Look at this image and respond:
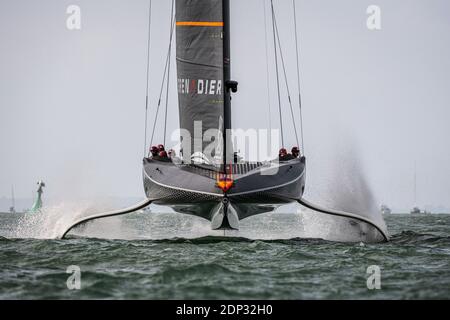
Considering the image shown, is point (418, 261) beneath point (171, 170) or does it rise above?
beneath

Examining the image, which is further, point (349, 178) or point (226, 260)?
point (349, 178)

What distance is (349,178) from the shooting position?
76.5 feet

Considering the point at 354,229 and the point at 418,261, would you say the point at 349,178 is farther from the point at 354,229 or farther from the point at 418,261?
the point at 418,261

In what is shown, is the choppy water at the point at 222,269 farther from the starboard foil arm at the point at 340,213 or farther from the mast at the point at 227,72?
the mast at the point at 227,72

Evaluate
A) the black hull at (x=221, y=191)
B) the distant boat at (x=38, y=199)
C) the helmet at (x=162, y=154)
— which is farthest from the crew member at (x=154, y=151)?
the distant boat at (x=38, y=199)

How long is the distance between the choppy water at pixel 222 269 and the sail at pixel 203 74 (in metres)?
2.66

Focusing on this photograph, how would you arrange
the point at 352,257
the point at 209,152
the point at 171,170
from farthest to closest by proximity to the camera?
the point at 209,152 < the point at 171,170 < the point at 352,257

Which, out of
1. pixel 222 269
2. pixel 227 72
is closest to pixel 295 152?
pixel 227 72

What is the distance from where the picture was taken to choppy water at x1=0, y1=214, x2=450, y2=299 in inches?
430

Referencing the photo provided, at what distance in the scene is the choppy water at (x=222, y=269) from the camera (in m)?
10.9

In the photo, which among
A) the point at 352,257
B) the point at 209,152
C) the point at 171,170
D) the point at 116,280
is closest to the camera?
the point at 116,280

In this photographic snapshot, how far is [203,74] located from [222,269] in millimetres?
8280
